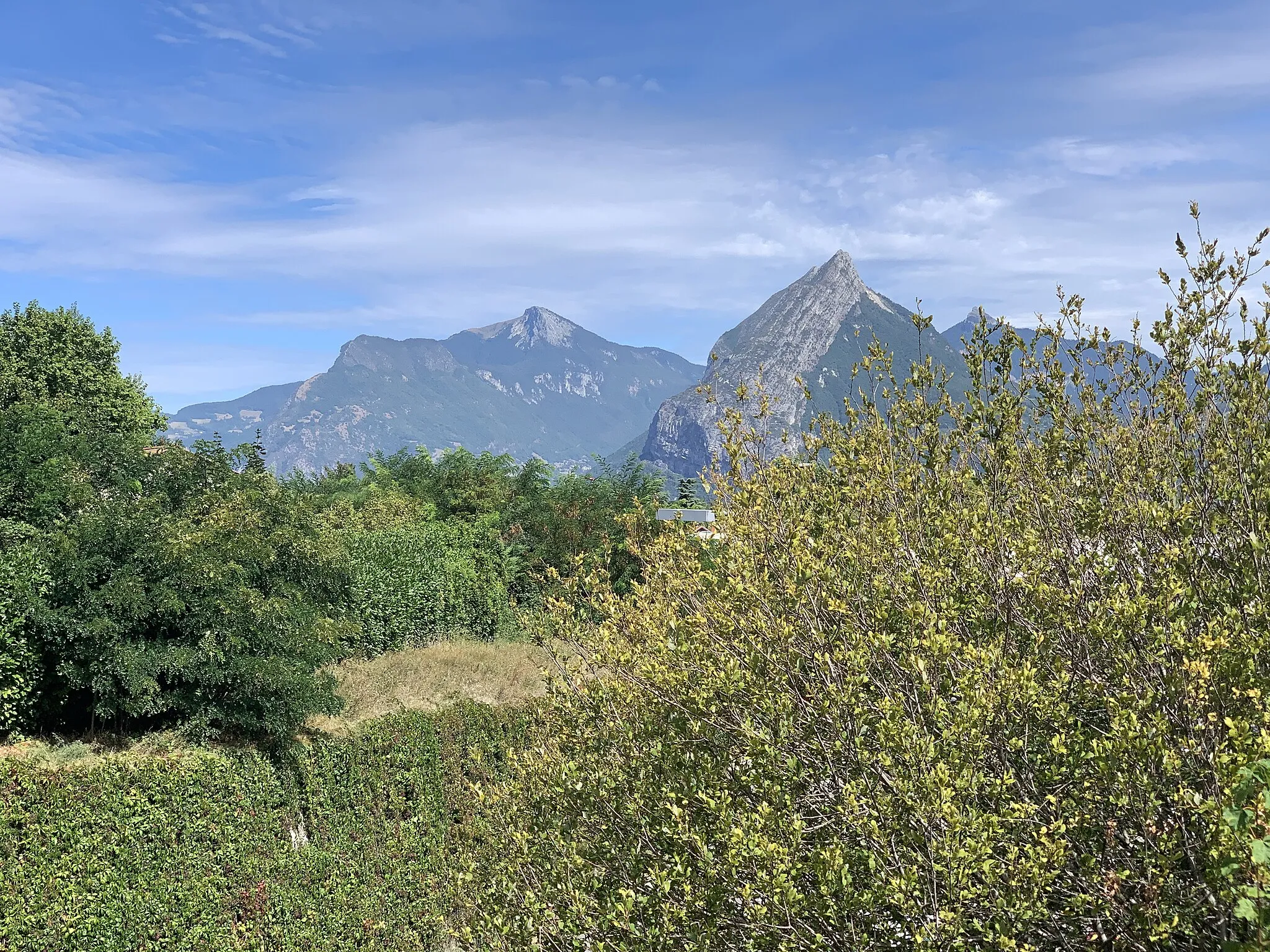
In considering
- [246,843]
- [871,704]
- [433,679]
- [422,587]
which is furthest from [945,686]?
[422,587]

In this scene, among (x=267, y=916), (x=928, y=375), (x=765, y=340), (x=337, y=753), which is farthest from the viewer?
(x=765, y=340)

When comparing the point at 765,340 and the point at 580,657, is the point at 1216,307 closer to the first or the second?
the point at 580,657

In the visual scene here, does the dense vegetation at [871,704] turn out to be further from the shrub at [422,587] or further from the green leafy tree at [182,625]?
the shrub at [422,587]

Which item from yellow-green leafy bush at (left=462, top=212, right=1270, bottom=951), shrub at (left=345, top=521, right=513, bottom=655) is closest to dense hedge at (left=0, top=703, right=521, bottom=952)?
yellow-green leafy bush at (left=462, top=212, right=1270, bottom=951)

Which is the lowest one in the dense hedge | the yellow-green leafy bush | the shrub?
the dense hedge

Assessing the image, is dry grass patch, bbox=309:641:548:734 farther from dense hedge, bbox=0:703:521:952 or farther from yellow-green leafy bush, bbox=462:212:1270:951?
yellow-green leafy bush, bbox=462:212:1270:951

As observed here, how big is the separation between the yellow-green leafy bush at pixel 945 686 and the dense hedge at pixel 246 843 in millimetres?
3349

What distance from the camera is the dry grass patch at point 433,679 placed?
10.8m

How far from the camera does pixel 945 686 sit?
3.20 m

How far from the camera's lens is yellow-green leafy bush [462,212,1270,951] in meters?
2.54

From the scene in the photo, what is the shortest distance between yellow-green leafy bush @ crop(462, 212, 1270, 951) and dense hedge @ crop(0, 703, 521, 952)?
335 centimetres

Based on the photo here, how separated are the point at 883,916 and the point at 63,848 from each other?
673 centimetres

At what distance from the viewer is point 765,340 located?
200m

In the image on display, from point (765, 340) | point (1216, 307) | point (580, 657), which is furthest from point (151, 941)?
point (765, 340)
